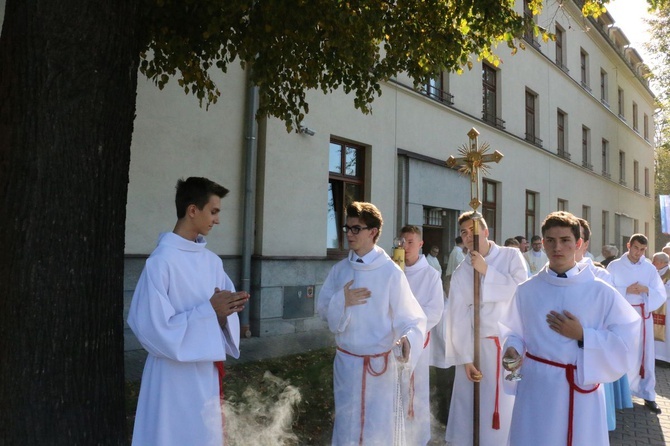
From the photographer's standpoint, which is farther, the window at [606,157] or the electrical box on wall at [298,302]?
the window at [606,157]

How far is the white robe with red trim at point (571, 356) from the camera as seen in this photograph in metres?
3.22

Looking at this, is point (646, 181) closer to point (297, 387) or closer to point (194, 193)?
point (297, 387)

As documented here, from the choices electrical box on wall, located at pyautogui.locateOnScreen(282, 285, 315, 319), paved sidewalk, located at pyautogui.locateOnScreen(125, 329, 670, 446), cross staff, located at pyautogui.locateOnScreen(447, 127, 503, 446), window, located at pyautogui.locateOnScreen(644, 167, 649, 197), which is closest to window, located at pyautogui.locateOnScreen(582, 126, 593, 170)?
window, located at pyautogui.locateOnScreen(644, 167, 649, 197)

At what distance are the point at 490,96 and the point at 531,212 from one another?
460cm

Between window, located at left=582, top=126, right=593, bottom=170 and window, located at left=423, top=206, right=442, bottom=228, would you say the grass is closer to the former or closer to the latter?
window, located at left=423, top=206, right=442, bottom=228

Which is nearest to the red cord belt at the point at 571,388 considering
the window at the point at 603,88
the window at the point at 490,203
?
the window at the point at 490,203

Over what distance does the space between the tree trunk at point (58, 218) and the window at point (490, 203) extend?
1396cm

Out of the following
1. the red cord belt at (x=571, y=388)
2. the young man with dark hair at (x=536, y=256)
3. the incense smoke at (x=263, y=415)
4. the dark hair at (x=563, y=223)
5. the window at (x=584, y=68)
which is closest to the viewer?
the red cord belt at (x=571, y=388)

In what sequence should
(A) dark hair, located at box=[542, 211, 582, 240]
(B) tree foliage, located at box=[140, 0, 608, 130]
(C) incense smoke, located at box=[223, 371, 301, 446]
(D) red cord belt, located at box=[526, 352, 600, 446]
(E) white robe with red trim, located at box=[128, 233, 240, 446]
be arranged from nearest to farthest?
(E) white robe with red trim, located at box=[128, 233, 240, 446], (D) red cord belt, located at box=[526, 352, 600, 446], (A) dark hair, located at box=[542, 211, 582, 240], (C) incense smoke, located at box=[223, 371, 301, 446], (B) tree foliage, located at box=[140, 0, 608, 130]

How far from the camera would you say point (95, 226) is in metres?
3.30

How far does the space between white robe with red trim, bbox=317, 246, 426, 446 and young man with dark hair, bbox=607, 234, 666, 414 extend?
4442 mm

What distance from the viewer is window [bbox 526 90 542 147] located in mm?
18772

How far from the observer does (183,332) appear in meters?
2.91

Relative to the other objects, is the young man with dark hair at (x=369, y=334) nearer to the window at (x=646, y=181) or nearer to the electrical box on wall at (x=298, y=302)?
the electrical box on wall at (x=298, y=302)
